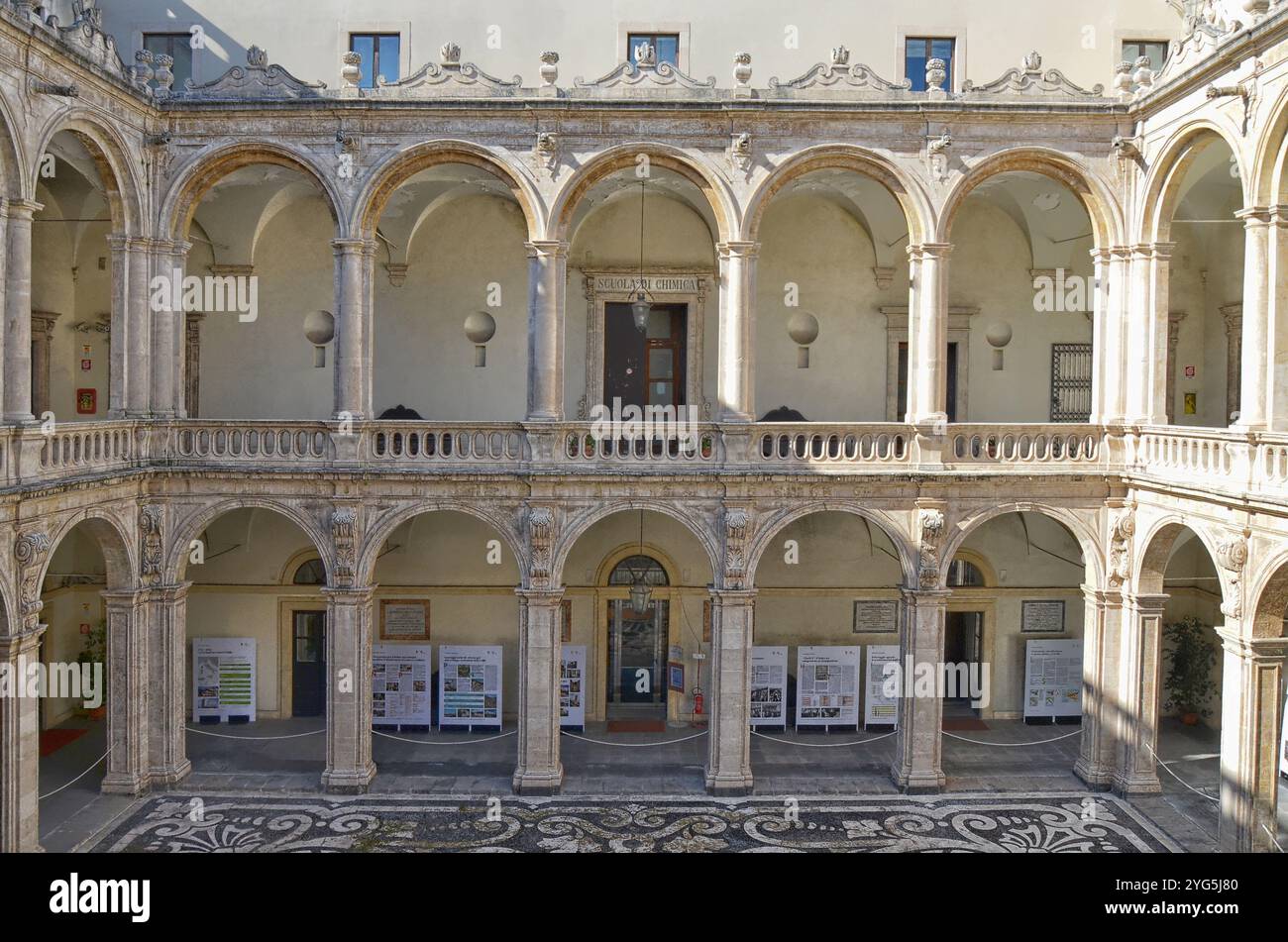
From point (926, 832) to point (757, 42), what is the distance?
1386 centimetres

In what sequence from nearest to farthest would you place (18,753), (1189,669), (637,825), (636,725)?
(18,753) < (637,825) < (636,725) < (1189,669)

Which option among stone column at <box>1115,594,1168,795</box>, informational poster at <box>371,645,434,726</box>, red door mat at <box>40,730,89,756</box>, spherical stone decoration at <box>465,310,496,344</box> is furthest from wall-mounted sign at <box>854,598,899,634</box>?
red door mat at <box>40,730,89,756</box>

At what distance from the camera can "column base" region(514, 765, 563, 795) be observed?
55.2ft

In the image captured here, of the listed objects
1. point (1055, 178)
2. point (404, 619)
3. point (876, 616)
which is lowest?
point (404, 619)

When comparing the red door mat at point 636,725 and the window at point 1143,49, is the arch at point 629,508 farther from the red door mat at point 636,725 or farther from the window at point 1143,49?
the window at point 1143,49

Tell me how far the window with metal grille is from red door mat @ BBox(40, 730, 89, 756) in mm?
19718

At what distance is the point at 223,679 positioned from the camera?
65.6ft

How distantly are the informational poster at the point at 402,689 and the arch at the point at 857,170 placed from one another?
9961 mm

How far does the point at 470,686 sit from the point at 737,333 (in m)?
8.53

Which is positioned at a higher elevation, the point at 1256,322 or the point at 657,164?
the point at 657,164

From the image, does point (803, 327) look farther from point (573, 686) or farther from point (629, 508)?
point (573, 686)

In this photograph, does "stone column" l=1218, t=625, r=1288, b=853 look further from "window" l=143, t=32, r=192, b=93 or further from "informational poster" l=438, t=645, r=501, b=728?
"window" l=143, t=32, r=192, b=93

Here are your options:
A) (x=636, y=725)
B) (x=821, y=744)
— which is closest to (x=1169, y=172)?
(x=821, y=744)
